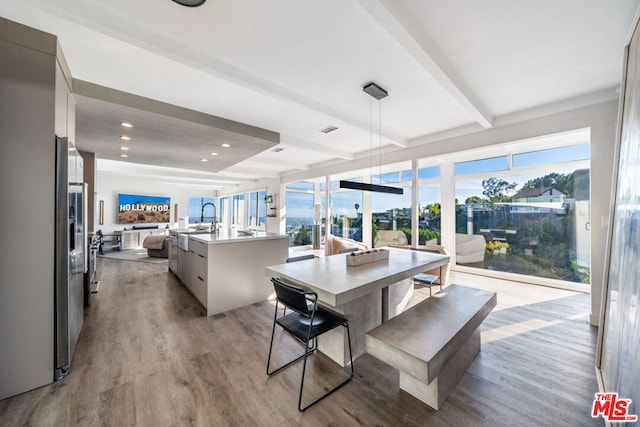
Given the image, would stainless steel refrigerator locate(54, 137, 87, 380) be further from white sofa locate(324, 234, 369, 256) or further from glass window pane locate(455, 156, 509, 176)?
glass window pane locate(455, 156, 509, 176)

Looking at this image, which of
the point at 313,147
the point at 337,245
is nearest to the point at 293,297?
the point at 313,147

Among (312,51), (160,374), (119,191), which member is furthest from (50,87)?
(119,191)

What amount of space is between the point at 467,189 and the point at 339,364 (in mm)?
4734

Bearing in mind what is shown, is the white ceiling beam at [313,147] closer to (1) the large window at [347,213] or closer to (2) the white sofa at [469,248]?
(1) the large window at [347,213]

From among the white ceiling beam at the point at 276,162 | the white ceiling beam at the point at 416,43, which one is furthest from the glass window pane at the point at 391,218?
the white ceiling beam at the point at 416,43

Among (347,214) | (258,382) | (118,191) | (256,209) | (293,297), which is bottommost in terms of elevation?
(258,382)

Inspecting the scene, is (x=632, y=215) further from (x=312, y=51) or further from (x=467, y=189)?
(x=467, y=189)

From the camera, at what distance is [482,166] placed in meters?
4.99

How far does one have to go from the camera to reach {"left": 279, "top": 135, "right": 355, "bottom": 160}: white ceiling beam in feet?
14.6

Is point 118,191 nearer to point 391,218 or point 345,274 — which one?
point 391,218

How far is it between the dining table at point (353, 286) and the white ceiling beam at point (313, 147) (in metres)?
2.65

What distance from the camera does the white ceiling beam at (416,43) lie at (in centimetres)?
160

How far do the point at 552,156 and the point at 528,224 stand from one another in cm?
124

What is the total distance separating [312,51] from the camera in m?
2.13
